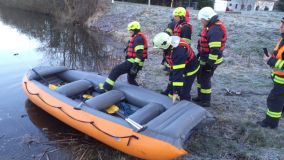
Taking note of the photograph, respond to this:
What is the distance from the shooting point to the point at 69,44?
11.5m

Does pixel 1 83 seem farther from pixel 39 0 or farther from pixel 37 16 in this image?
pixel 39 0

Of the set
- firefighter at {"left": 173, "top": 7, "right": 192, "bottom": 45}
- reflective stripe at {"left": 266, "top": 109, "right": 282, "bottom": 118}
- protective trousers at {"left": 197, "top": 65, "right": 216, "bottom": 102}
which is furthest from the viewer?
firefighter at {"left": 173, "top": 7, "right": 192, "bottom": 45}

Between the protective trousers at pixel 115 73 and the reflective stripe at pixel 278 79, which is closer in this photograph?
the reflective stripe at pixel 278 79

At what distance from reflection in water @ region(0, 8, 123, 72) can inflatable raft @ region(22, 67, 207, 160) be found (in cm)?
300

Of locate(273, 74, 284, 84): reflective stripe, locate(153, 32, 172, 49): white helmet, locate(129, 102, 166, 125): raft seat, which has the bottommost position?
locate(129, 102, 166, 125): raft seat

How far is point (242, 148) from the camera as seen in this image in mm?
4082

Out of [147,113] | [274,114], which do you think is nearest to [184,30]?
[147,113]

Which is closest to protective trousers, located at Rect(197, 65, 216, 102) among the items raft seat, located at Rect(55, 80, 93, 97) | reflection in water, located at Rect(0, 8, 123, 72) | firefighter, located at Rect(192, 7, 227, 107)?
firefighter, located at Rect(192, 7, 227, 107)

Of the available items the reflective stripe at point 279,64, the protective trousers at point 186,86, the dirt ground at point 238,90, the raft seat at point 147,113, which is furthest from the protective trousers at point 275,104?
the raft seat at point 147,113

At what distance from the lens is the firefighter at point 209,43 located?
4.45 metres

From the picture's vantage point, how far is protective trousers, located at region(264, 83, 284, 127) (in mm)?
4062

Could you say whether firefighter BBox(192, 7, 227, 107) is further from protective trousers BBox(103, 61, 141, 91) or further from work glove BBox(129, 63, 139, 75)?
protective trousers BBox(103, 61, 141, 91)

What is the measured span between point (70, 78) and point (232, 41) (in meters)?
5.58

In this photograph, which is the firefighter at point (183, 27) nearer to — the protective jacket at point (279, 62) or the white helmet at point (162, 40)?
the white helmet at point (162, 40)
